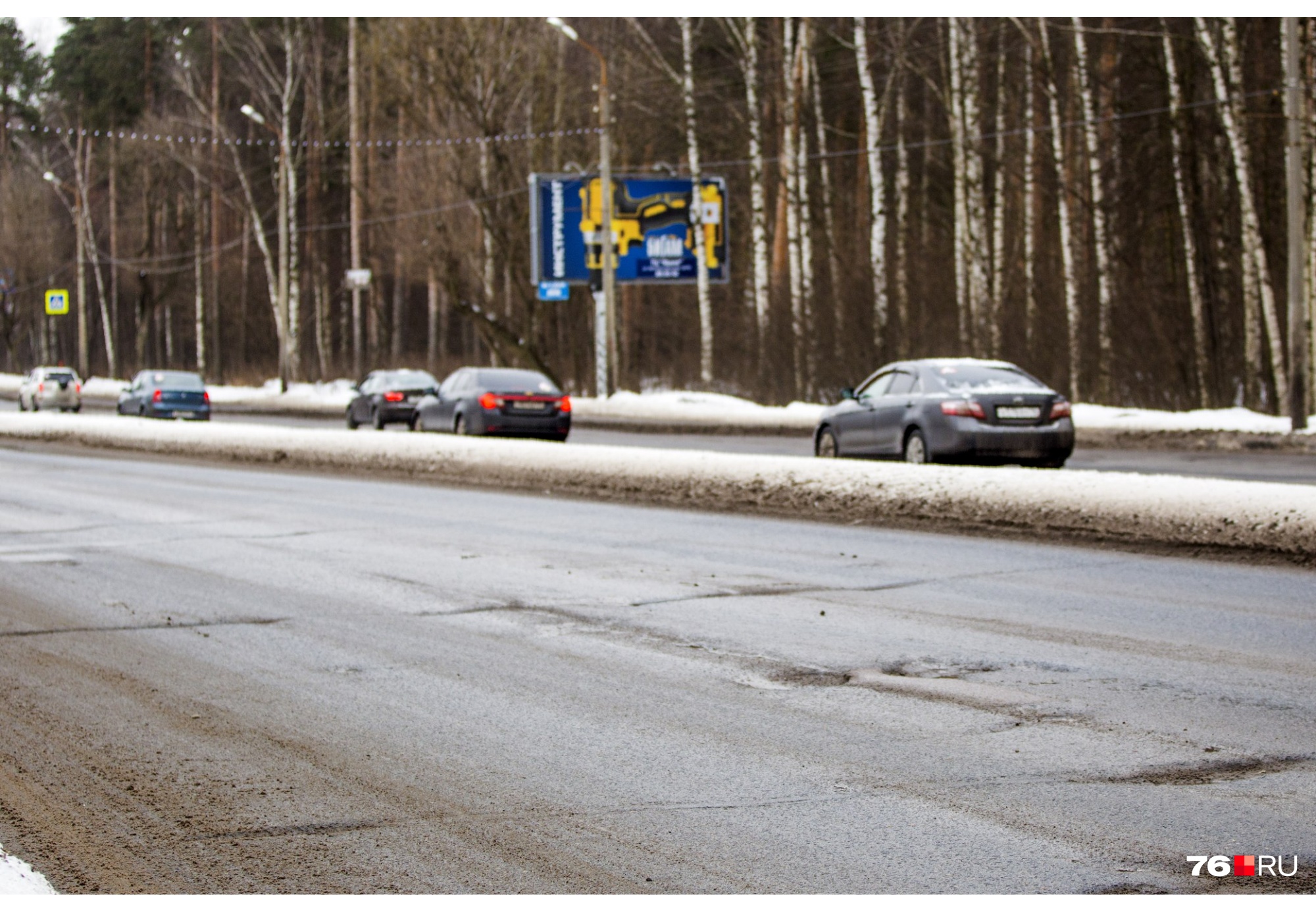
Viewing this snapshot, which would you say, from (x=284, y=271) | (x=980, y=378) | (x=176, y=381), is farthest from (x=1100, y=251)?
(x=284, y=271)

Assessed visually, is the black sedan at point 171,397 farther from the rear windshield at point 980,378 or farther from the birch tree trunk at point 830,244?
the rear windshield at point 980,378

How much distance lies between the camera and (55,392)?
168 feet

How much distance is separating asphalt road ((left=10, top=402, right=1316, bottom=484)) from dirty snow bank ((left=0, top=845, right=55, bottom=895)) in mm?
15258

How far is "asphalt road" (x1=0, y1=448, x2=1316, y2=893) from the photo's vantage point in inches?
190

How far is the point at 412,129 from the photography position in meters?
55.7

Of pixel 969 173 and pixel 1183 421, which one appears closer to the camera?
Answer: pixel 1183 421

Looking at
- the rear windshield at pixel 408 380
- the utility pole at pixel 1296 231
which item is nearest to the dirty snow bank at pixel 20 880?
the utility pole at pixel 1296 231

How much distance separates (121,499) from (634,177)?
2980 cm

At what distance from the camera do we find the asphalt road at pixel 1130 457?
19.8 metres

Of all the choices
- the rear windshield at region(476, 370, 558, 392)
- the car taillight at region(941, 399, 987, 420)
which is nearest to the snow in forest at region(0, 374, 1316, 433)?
the rear windshield at region(476, 370, 558, 392)

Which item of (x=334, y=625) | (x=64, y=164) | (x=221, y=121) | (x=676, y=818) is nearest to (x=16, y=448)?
(x=334, y=625)

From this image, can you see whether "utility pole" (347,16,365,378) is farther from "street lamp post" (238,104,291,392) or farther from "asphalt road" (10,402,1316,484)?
"asphalt road" (10,402,1316,484)

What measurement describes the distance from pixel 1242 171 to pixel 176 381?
2857 cm

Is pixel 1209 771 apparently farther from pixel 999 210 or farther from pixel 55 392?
pixel 55 392
